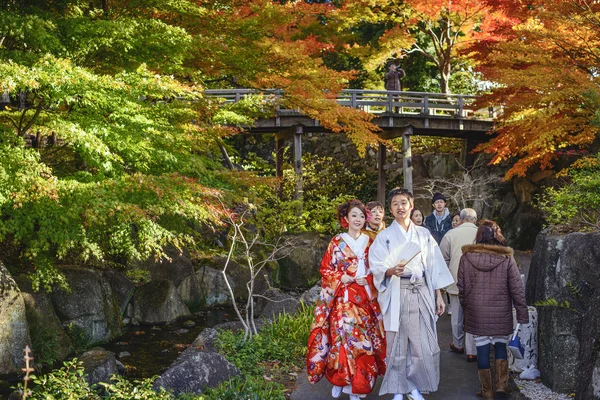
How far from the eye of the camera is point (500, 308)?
504 centimetres

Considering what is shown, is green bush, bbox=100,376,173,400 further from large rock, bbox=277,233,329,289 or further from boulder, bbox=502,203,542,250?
boulder, bbox=502,203,542,250

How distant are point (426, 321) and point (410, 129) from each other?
1427 centimetres

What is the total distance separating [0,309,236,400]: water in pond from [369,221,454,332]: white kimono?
14.5ft

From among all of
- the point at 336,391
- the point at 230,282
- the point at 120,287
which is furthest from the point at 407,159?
the point at 336,391

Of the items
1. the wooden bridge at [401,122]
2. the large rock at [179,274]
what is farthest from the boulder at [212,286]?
the wooden bridge at [401,122]

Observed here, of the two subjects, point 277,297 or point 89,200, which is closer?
point 89,200

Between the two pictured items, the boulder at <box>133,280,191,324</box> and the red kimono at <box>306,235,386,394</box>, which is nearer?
the red kimono at <box>306,235,386,394</box>

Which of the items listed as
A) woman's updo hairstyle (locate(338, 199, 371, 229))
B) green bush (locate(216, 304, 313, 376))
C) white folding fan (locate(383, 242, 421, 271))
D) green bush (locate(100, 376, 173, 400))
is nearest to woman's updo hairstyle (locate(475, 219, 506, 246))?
white folding fan (locate(383, 242, 421, 271))

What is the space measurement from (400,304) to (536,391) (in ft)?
5.19

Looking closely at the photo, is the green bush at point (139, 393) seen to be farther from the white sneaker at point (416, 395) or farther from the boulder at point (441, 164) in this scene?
the boulder at point (441, 164)

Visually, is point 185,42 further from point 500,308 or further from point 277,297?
point 500,308

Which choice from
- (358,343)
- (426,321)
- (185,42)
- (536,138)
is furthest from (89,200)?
(536,138)

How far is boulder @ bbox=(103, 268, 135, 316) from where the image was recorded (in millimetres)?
10727

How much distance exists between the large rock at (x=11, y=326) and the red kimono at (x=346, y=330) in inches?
194
